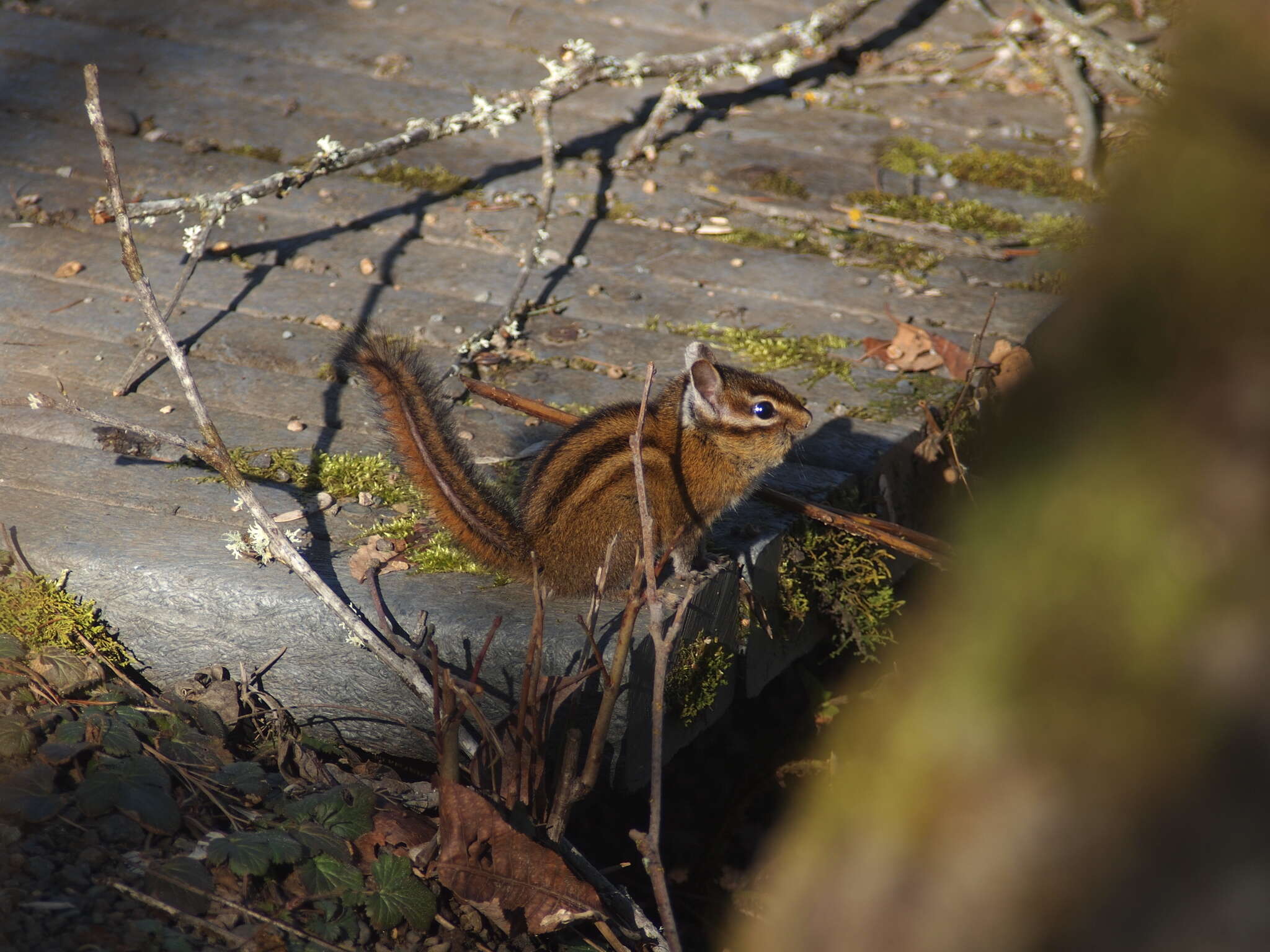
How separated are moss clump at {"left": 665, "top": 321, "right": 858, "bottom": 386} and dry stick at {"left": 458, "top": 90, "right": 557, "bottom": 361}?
1.82ft

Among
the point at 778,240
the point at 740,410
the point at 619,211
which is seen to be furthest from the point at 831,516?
the point at 619,211

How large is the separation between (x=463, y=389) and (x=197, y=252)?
94cm

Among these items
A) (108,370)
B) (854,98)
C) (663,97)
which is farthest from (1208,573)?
(854,98)

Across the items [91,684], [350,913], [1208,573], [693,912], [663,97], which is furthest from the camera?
[663,97]

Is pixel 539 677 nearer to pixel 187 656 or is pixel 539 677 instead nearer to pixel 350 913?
pixel 350 913

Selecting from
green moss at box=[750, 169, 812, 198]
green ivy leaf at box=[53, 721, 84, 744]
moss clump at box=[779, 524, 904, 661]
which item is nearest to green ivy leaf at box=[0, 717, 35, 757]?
green ivy leaf at box=[53, 721, 84, 744]

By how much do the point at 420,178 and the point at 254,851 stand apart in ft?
11.1

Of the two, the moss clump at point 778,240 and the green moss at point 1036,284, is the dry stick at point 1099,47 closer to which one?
the green moss at point 1036,284

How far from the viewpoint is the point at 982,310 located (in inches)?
162

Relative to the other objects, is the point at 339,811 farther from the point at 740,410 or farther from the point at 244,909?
the point at 740,410

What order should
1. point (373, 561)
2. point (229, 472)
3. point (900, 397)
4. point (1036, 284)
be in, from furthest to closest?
point (1036, 284), point (900, 397), point (373, 561), point (229, 472)

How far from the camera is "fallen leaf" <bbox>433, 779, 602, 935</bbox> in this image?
2256 millimetres

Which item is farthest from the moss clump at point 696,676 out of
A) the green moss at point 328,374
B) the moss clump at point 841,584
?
the green moss at point 328,374

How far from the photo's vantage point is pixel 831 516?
307 centimetres
